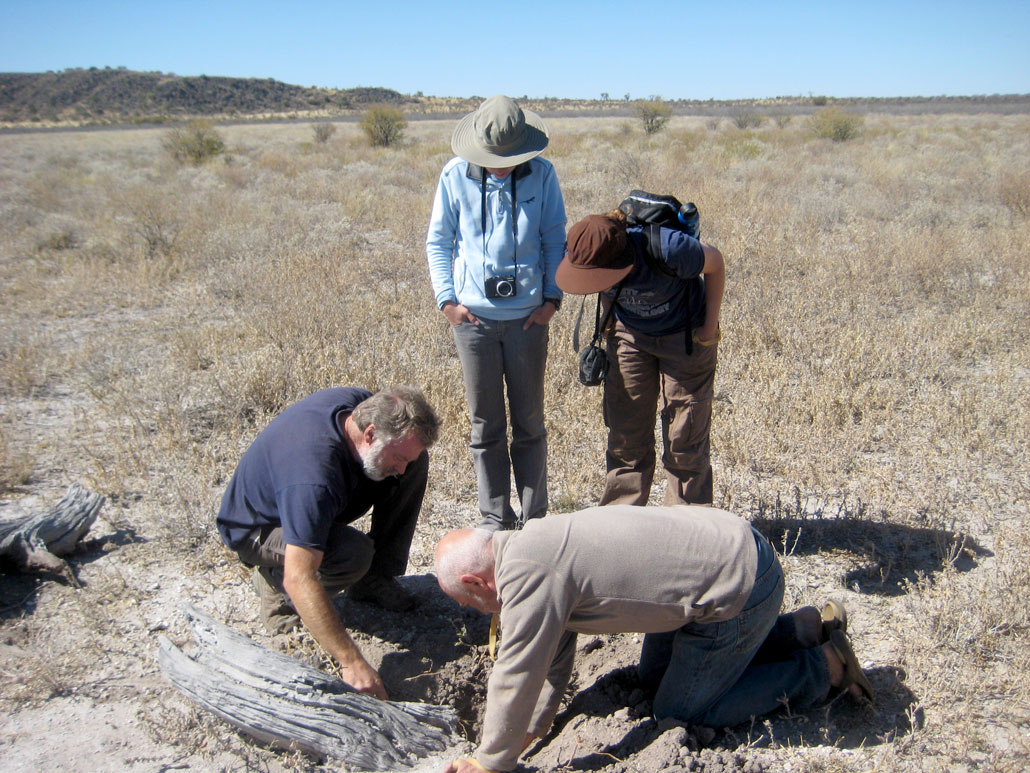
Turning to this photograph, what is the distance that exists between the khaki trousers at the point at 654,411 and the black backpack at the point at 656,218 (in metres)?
0.38

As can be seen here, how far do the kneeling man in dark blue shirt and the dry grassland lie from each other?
1.49ft

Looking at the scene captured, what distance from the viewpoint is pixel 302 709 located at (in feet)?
7.70

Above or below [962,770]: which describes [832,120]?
above

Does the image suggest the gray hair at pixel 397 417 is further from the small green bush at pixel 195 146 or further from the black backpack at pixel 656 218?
the small green bush at pixel 195 146

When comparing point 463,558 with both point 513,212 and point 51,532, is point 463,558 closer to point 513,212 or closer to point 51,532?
point 513,212

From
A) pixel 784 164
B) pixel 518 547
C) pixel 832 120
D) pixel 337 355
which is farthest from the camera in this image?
pixel 832 120

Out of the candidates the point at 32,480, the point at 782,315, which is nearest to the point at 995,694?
the point at 782,315

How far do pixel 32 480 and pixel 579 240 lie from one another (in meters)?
3.49

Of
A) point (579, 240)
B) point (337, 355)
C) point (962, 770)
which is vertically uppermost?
point (579, 240)

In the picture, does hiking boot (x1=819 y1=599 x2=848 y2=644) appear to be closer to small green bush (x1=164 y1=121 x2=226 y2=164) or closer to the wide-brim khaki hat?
the wide-brim khaki hat

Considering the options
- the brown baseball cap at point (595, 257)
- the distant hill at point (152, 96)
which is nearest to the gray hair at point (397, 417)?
the brown baseball cap at point (595, 257)

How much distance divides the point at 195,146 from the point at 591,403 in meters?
19.2

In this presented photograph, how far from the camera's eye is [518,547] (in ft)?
6.38

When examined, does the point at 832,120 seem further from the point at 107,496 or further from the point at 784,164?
the point at 107,496
